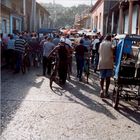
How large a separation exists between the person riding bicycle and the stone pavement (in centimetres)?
67

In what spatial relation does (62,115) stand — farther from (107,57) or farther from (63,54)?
(63,54)

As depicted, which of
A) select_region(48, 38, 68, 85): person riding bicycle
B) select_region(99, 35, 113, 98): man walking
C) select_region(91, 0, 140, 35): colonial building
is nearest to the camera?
select_region(99, 35, 113, 98): man walking

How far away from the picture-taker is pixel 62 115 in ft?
23.3

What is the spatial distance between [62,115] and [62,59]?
4.47 meters

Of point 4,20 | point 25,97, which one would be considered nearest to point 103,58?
point 25,97

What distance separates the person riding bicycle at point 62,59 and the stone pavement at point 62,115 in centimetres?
67

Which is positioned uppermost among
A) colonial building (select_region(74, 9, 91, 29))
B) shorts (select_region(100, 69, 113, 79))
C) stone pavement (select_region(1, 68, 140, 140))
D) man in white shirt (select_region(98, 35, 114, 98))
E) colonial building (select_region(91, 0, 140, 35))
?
colonial building (select_region(74, 9, 91, 29))

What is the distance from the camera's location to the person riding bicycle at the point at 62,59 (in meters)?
11.2

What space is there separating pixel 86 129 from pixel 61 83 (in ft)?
17.1

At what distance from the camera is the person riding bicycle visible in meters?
11.2

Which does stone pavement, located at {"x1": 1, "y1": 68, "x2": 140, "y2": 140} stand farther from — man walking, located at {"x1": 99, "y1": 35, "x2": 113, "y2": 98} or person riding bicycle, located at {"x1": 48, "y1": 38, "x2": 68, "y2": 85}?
man walking, located at {"x1": 99, "y1": 35, "x2": 113, "y2": 98}

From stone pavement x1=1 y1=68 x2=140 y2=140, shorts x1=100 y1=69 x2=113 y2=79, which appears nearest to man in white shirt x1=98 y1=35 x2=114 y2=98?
shorts x1=100 y1=69 x2=113 y2=79

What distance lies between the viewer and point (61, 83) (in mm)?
11305

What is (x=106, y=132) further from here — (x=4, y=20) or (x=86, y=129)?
(x=4, y=20)
